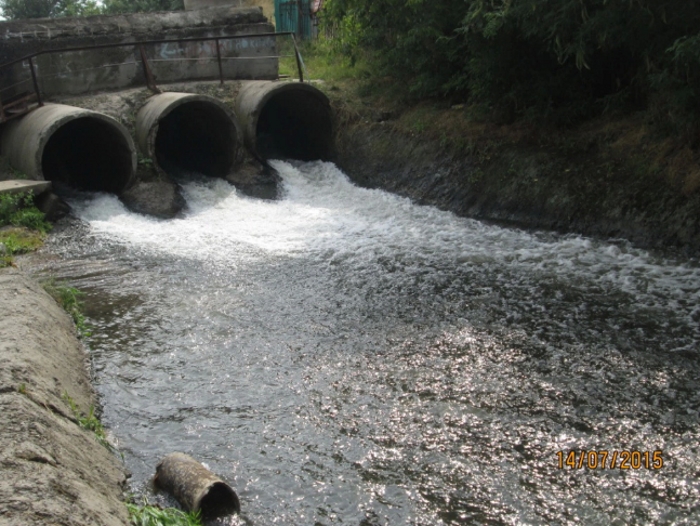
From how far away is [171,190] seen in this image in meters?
12.7

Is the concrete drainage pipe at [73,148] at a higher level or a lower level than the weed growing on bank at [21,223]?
higher

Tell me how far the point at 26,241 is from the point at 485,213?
23.6 ft

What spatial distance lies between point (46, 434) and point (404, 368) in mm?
3202

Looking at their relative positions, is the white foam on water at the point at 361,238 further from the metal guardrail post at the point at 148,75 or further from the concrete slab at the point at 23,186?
the metal guardrail post at the point at 148,75

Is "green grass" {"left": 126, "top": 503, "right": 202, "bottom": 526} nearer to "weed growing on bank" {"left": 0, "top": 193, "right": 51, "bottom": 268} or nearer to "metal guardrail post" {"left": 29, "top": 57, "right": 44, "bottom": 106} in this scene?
"weed growing on bank" {"left": 0, "top": 193, "right": 51, "bottom": 268}

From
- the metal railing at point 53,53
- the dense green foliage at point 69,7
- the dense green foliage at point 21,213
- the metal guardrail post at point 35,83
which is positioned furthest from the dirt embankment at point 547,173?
the dense green foliage at point 69,7

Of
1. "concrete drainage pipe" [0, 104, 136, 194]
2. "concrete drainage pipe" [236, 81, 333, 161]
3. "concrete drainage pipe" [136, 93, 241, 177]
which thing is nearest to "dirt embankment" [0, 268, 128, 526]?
"concrete drainage pipe" [0, 104, 136, 194]

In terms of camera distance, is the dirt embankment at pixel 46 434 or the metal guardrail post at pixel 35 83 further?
the metal guardrail post at pixel 35 83

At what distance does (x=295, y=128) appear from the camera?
1617cm

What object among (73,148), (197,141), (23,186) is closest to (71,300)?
(23,186)

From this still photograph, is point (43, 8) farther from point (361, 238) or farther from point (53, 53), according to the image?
point (361, 238)

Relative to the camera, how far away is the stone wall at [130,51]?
542 inches
